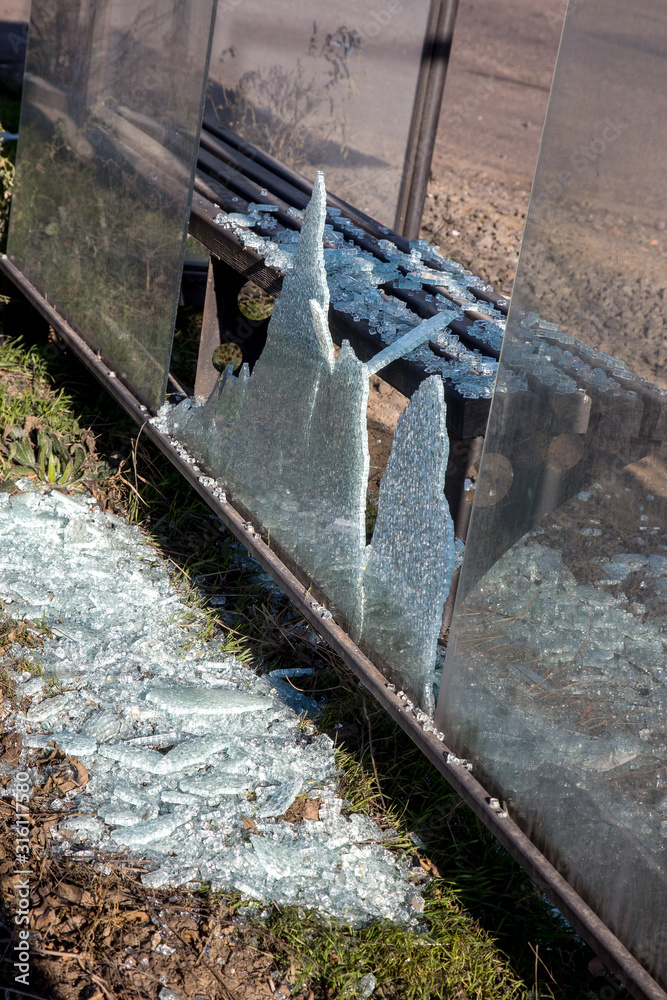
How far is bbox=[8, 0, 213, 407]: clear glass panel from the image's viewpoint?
2.56 metres

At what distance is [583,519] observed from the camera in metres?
1.54

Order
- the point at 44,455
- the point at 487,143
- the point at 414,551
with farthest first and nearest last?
the point at 487,143, the point at 44,455, the point at 414,551

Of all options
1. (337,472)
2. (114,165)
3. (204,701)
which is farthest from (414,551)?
(114,165)

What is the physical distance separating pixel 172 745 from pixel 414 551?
0.88 metres

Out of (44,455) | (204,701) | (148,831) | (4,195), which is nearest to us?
(148,831)

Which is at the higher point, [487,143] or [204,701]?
[487,143]

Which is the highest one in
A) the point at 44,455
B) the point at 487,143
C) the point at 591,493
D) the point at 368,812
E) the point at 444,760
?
the point at 487,143

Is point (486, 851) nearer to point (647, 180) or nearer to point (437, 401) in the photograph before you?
point (437, 401)

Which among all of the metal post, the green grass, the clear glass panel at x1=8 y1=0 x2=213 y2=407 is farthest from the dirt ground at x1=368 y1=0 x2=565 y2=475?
the clear glass panel at x1=8 y1=0 x2=213 y2=407

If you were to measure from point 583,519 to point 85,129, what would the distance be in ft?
7.98

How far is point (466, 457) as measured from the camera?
99.5 inches

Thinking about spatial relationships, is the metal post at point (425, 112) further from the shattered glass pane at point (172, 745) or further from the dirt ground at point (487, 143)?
the shattered glass pane at point (172, 745)

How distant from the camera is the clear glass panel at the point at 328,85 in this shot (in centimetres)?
473

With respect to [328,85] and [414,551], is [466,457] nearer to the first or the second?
[414,551]
